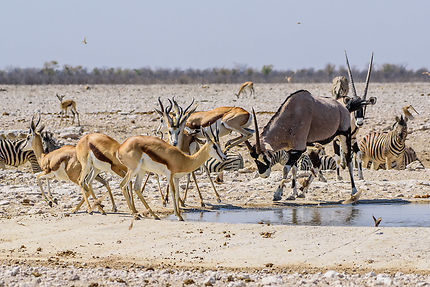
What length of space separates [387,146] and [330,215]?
27.7 ft

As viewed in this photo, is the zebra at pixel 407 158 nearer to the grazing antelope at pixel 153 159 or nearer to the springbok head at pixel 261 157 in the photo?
the springbok head at pixel 261 157

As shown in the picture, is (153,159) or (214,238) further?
(153,159)

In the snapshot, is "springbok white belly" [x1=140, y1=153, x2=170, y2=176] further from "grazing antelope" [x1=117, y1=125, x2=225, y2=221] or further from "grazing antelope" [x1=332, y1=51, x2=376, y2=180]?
"grazing antelope" [x1=332, y1=51, x2=376, y2=180]

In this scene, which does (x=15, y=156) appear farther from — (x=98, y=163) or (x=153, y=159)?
(x=153, y=159)

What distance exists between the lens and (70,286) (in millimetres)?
6676

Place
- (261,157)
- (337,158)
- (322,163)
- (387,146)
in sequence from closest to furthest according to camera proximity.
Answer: (261,157) < (337,158) < (322,163) < (387,146)

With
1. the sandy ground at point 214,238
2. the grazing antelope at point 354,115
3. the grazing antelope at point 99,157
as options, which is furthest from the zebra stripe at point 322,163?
the grazing antelope at point 99,157

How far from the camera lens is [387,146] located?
18.7m

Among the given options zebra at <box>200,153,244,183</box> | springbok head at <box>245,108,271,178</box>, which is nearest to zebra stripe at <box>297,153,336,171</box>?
zebra at <box>200,153,244,183</box>

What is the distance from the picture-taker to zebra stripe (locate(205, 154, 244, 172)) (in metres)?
17.6

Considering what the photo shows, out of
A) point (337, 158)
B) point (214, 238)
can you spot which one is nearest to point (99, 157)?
point (214, 238)

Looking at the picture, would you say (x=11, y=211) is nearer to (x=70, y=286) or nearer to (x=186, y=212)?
(x=186, y=212)

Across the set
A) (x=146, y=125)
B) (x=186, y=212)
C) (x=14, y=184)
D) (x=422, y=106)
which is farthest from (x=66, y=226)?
(x=422, y=106)

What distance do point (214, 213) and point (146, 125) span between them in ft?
39.3
